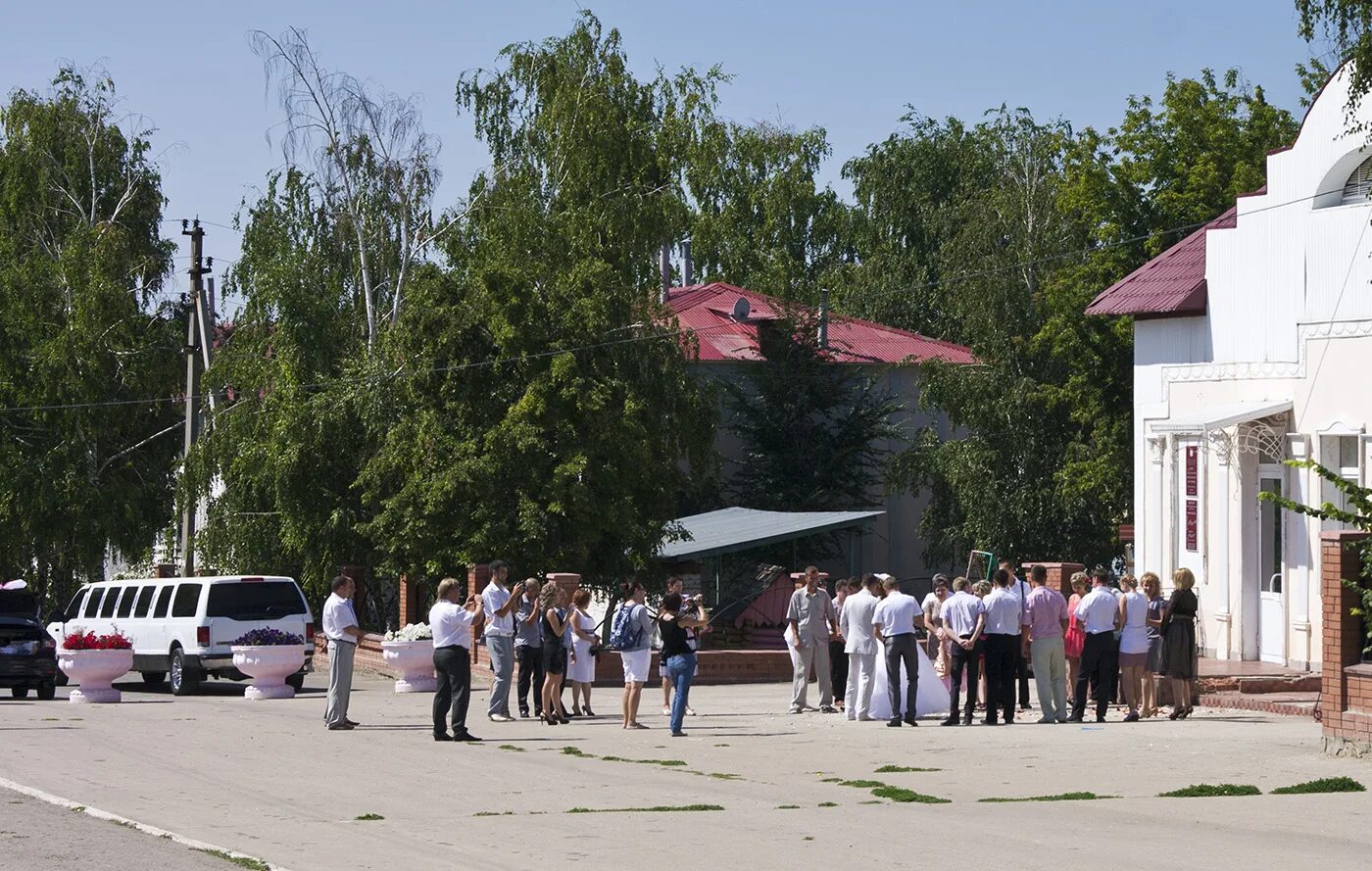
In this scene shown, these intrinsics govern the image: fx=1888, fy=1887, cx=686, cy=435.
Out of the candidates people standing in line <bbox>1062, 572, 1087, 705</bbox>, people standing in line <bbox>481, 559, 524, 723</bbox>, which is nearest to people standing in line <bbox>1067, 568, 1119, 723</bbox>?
people standing in line <bbox>1062, 572, 1087, 705</bbox>

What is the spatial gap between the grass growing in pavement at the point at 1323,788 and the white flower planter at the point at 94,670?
17.2m

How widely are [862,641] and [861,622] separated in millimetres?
216

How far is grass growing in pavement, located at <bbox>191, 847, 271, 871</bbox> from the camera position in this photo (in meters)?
10.3

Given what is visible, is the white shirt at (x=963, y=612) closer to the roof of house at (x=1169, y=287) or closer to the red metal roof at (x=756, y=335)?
the roof of house at (x=1169, y=287)

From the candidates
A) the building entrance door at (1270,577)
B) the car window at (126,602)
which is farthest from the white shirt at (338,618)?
the building entrance door at (1270,577)

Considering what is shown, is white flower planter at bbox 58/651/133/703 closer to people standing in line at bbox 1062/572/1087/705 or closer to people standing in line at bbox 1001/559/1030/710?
people standing in line at bbox 1001/559/1030/710

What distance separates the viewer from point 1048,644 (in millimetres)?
20484

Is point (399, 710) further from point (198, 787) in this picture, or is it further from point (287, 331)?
point (287, 331)

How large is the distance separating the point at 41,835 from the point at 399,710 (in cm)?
1194

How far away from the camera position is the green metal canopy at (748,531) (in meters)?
33.4

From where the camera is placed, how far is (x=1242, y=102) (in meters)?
41.7

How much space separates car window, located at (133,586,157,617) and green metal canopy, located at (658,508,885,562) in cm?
908

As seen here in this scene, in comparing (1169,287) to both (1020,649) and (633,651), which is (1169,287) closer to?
(1020,649)

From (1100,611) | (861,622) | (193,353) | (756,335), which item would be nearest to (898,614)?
(861,622)
